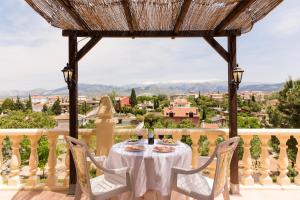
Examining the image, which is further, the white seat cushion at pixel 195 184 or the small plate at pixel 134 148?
the small plate at pixel 134 148


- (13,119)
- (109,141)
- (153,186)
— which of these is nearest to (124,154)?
(153,186)

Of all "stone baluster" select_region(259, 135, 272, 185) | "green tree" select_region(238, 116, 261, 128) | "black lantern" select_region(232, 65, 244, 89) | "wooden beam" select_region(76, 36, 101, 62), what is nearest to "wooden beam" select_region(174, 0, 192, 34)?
"black lantern" select_region(232, 65, 244, 89)

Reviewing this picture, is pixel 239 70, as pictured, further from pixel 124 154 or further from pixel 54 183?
pixel 54 183

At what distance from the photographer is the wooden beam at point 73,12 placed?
121 inches

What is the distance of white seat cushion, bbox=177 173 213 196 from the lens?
2.81 metres

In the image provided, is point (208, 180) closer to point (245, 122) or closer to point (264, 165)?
point (264, 165)

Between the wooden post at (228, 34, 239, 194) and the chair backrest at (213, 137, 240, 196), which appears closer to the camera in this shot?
the chair backrest at (213, 137, 240, 196)

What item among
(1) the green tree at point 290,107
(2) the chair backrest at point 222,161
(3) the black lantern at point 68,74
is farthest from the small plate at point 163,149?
(1) the green tree at point 290,107

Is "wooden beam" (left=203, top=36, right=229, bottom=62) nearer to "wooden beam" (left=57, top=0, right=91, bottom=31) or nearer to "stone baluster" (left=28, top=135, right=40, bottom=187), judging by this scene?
"wooden beam" (left=57, top=0, right=91, bottom=31)

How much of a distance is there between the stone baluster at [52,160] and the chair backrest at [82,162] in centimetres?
151

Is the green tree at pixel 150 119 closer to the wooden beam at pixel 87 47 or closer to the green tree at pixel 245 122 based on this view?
the wooden beam at pixel 87 47

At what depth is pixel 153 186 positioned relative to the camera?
10.2 feet

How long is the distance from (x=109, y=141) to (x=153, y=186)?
1340 mm

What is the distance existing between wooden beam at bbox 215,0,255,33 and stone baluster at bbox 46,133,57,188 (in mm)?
2917
